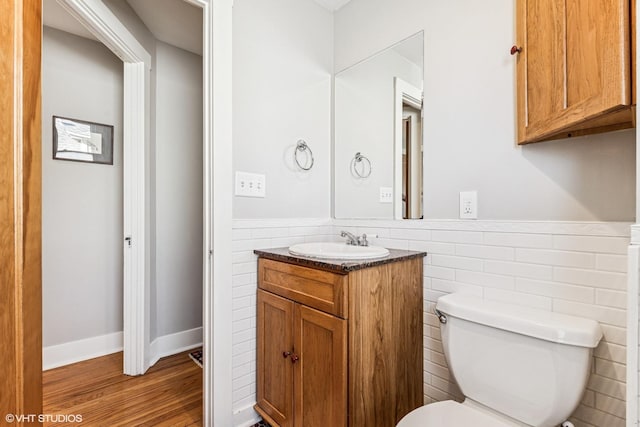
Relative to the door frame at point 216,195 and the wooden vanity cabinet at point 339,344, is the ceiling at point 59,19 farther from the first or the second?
the wooden vanity cabinet at point 339,344

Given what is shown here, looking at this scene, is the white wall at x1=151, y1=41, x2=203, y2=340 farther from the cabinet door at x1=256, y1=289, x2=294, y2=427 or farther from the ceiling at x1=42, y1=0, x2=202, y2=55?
the cabinet door at x1=256, y1=289, x2=294, y2=427

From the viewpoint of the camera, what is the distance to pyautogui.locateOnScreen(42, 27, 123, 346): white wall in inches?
81.0

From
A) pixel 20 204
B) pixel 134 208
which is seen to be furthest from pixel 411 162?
pixel 134 208

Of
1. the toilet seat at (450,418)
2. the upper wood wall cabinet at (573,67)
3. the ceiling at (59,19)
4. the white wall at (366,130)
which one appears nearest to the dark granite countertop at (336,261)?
the white wall at (366,130)

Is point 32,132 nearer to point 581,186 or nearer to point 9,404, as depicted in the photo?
point 9,404

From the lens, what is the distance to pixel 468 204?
1289 millimetres

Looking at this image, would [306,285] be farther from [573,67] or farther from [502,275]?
[573,67]

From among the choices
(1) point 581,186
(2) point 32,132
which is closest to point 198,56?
(2) point 32,132

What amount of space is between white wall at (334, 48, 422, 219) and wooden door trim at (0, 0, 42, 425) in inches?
55.4

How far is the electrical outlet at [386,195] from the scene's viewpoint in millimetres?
1653

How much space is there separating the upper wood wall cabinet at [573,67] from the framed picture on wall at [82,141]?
259cm

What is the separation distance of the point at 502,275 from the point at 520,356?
0.33 metres

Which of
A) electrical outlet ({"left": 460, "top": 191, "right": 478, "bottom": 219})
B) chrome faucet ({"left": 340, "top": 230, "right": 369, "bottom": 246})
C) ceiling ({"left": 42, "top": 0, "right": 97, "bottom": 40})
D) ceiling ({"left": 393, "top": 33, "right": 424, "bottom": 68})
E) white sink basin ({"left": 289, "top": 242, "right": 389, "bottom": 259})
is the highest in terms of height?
ceiling ({"left": 42, "top": 0, "right": 97, "bottom": 40})

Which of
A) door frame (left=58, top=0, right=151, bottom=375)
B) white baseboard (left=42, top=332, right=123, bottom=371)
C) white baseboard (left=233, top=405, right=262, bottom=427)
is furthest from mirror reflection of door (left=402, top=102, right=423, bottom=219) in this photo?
white baseboard (left=42, top=332, right=123, bottom=371)
